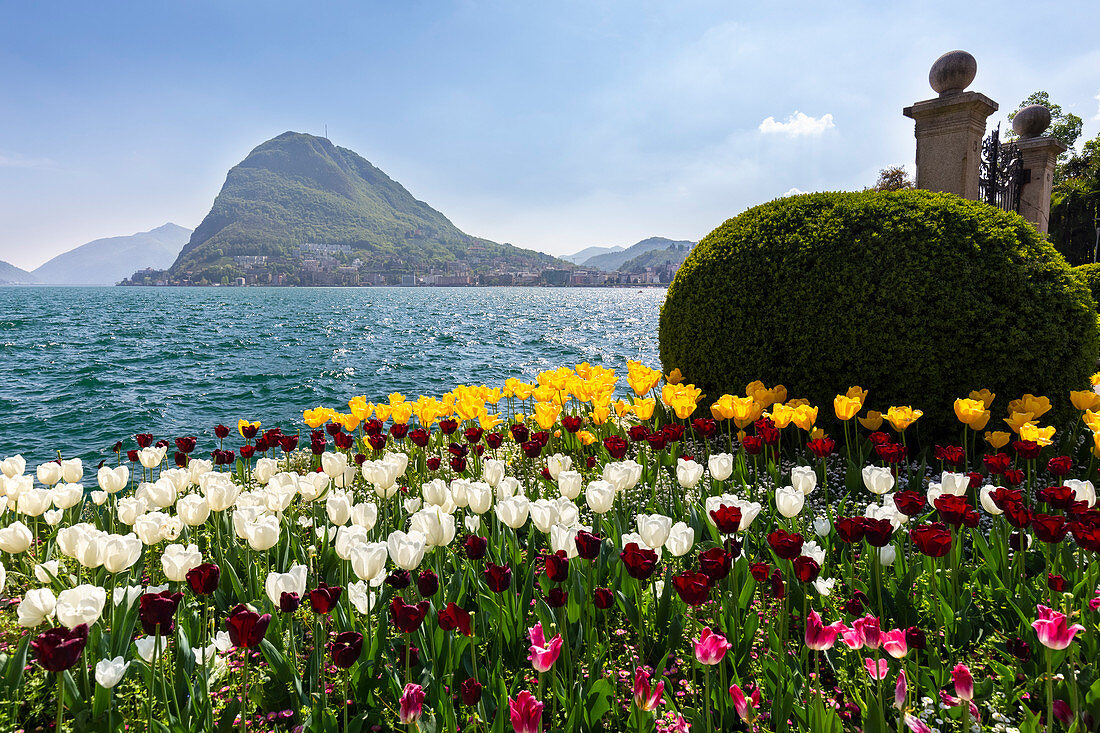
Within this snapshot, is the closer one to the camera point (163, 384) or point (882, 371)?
point (882, 371)

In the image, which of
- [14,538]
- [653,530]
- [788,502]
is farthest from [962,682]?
[14,538]

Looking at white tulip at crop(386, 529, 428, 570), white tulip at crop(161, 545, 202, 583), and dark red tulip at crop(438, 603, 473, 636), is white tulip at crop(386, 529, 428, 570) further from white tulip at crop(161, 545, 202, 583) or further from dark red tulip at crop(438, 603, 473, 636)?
white tulip at crop(161, 545, 202, 583)

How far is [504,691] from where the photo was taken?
1798mm

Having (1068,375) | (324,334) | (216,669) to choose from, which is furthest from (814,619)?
(324,334)

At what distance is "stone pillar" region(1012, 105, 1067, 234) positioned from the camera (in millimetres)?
11578

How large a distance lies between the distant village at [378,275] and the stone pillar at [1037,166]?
154 m

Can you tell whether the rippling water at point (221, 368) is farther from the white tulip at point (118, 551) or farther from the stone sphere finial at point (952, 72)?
the stone sphere finial at point (952, 72)

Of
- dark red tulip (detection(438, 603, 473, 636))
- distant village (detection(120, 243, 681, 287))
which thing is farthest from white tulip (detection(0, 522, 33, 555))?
distant village (detection(120, 243, 681, 287))

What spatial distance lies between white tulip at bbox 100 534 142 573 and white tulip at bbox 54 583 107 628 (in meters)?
0.26

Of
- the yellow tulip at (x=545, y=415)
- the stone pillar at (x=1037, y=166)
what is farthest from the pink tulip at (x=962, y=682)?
the stone pillar at (x=1037, y=166)

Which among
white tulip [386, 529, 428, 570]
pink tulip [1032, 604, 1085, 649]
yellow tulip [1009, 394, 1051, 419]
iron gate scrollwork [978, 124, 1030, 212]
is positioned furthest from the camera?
Answer: iron gate scrollwork [978, 124, 1030, 212]

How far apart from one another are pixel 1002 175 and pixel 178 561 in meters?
15.0

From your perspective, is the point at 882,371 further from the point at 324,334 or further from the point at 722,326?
the point at 324,334

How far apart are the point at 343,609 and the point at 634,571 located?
1.32 m
